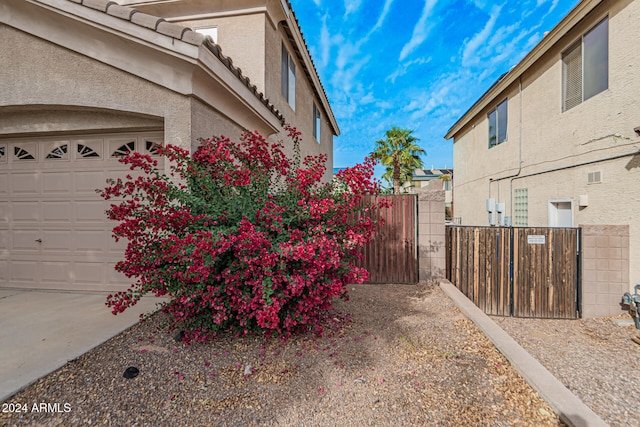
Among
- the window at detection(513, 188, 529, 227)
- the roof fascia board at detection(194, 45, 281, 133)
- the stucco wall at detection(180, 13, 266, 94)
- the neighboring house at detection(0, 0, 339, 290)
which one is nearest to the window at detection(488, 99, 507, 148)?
the window at detection(513, 188, 529, 227)

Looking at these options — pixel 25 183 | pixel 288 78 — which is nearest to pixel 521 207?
pixel 288 78

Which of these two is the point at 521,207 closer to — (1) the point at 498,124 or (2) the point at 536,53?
(1) the point at 498,124

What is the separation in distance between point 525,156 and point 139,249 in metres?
9.97

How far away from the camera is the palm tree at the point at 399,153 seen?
1681 cm

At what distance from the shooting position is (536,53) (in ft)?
25.6

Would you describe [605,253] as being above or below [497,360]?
above

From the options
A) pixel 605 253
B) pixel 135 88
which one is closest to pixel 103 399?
pixel 135 88

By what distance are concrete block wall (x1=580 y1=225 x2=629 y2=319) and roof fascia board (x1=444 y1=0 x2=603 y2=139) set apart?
4715mm

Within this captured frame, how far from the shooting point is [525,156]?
858 centimetres

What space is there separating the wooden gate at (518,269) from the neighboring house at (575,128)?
95cm

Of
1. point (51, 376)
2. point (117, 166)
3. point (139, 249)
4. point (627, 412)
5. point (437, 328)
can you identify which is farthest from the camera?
point (117, 166)

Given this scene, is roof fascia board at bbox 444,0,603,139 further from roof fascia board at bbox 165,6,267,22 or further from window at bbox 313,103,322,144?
roof fascia board at bbox 165,6,267,22

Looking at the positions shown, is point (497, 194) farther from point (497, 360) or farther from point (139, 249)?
point (139, 249)

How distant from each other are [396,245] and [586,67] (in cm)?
604
